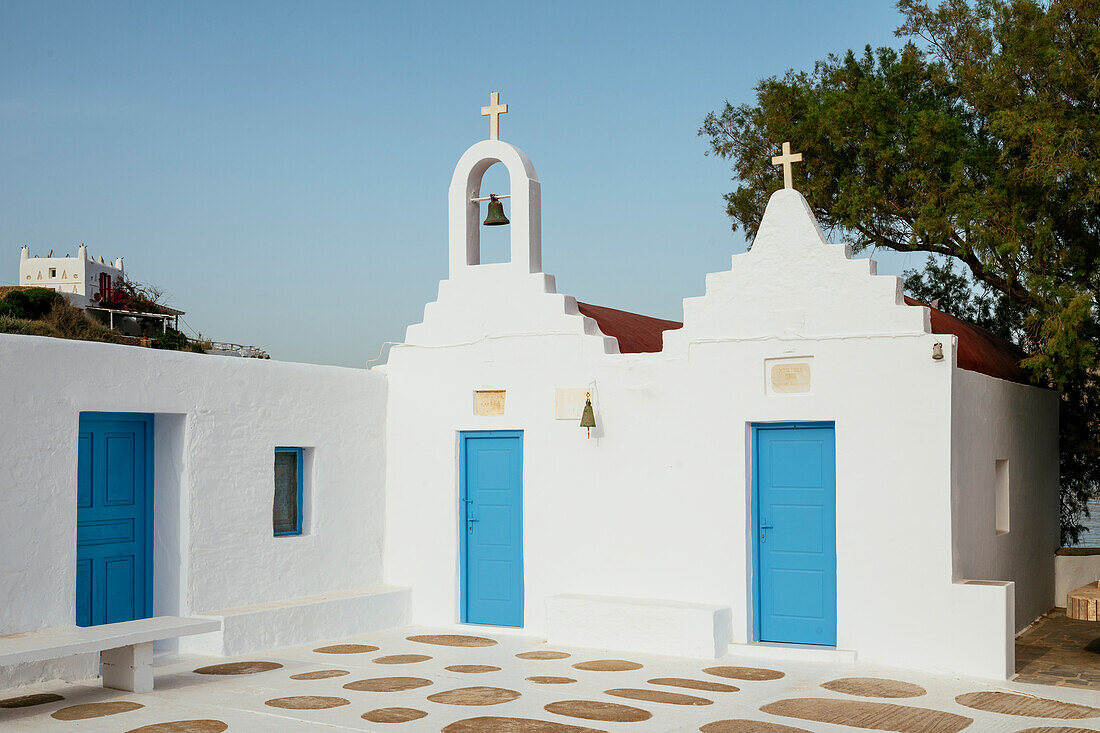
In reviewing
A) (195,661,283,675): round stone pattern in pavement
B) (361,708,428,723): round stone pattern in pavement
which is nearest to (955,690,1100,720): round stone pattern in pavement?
(361,708,428,723): round stone pattern in pavement

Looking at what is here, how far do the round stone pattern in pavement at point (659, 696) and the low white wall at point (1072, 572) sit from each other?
305 inches

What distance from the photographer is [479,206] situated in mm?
11633

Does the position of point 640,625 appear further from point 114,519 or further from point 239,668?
point 114,519

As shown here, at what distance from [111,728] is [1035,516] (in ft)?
33.2

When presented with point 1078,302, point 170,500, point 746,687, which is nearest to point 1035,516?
point 1078,302

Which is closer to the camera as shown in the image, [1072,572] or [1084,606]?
[1084,606]

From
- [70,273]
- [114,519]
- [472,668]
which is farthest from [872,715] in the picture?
[70,273]

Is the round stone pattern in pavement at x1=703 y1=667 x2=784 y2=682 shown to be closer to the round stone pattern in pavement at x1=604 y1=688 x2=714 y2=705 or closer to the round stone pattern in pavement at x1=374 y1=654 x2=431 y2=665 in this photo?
the round stone pattern in pavement at x1=604 y1=688 x2=714 y2=705

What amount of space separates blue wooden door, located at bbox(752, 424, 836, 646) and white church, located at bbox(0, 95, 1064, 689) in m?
0.02

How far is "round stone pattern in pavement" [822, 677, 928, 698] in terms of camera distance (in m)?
7.91

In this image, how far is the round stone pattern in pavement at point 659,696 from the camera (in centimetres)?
759

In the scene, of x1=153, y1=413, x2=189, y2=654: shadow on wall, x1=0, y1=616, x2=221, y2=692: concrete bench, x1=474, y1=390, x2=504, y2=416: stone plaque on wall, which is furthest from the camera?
x1=474, y1=390, x2=504, y2=416: stone plaque on wall

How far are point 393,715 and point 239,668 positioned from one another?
2173mm

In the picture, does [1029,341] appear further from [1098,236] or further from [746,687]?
[746,687]
